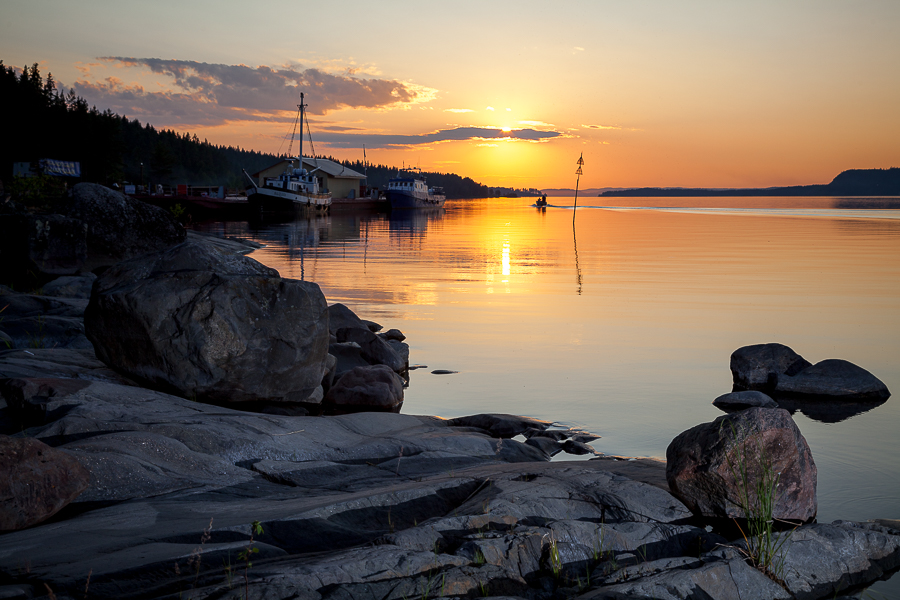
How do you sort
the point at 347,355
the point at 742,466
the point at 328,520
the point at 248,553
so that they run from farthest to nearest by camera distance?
the point at 347,355
the point at 742,466
the point at 328,520
the point at 248,553

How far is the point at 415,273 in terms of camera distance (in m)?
20.6

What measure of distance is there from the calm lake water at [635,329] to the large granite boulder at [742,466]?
0.78 metres

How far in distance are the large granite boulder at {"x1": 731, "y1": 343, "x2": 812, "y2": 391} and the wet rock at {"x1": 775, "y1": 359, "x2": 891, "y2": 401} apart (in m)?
0.25

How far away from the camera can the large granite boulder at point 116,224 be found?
1501 centimetres

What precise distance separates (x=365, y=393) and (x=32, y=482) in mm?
4466

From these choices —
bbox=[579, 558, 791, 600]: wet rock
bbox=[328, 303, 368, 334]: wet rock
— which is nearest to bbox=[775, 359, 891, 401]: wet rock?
bbox=[579, 558, 791, 600]: wet rock

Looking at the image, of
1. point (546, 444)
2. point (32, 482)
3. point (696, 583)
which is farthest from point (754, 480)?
point (32, 482)

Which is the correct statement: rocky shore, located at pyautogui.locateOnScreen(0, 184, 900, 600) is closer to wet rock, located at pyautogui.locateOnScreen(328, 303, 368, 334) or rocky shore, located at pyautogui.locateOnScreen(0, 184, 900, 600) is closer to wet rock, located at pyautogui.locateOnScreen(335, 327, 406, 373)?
wet rock, located at pyautogui.locateOnScreen(335, 327, 406, 373)

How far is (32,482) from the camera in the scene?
3.62 metres

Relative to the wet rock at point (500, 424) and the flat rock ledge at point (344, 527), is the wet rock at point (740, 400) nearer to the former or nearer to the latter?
the wet rock at point (500, 424)

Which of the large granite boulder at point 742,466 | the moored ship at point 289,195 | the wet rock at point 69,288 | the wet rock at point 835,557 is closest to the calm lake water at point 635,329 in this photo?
the wet rock at point 835,557

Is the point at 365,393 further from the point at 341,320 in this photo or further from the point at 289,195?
the point at 289,195

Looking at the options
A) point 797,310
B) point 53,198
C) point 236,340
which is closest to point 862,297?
point 797,310

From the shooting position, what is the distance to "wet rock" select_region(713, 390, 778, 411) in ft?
25.5
